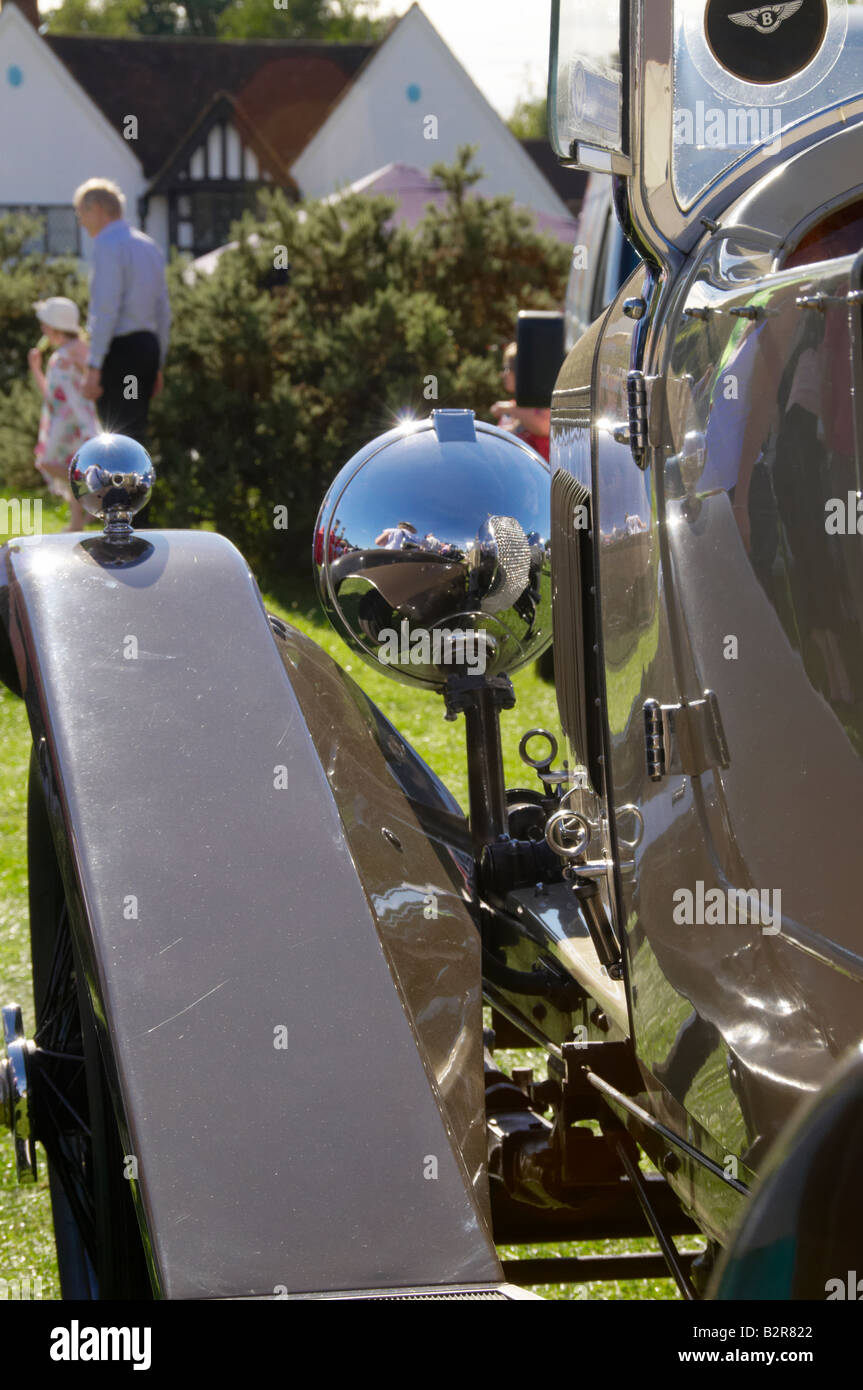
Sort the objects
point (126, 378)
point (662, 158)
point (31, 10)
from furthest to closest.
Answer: point (31, 10) → point (126, 378) → point (662, 158)

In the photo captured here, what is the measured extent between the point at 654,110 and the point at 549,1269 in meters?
1.59

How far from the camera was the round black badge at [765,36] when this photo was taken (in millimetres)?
1818

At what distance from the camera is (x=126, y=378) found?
334 inches

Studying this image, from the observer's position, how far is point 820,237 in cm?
160

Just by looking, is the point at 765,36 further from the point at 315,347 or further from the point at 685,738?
the point at 315,347

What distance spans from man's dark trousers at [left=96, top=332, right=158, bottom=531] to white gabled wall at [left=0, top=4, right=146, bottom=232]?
83.4 feet

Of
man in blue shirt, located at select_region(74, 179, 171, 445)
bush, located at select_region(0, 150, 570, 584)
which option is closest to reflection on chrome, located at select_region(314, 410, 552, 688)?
man in blue shirt, located at select_region(74, 179, 171, 445)

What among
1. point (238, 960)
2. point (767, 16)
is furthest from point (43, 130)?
point (238, 960)

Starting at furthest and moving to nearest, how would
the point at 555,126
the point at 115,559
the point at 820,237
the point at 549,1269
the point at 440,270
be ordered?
1. the point at 440,270
2. the point at 549,1269
3. the point at 115,559
4. the point at 555,126
5. the point at 820,237

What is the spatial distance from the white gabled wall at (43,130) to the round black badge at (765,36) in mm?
32611

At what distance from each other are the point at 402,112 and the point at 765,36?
101 ft
